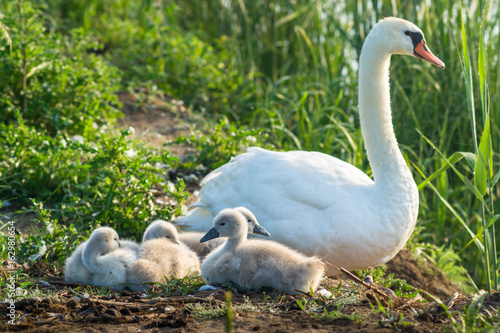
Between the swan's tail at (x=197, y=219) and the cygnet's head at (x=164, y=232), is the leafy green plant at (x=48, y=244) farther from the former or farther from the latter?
the swan's tail at (x=197, y=219)

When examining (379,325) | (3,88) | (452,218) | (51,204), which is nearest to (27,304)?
(379,325)

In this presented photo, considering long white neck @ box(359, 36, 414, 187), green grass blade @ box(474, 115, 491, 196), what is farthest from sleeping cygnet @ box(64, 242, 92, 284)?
green grass blade @ box(474, 115, 491, 196)

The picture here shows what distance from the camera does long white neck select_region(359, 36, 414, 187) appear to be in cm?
468

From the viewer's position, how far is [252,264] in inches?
153

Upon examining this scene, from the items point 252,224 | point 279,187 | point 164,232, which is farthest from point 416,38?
point 164,232

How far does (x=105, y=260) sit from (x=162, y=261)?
362 mm

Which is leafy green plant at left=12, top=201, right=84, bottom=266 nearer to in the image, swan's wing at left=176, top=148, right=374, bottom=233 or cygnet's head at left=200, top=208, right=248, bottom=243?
swan's wing at left=176, top=148, right=374, bottom=233

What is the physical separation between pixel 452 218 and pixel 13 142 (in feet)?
15.2

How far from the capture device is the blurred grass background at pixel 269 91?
554 centimetres

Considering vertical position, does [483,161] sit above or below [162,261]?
above

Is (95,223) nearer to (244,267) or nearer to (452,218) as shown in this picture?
(244,267)

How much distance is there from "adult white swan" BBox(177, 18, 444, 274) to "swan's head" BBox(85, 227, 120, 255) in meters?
0.94

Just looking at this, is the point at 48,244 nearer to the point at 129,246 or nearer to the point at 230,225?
the point at 129,246

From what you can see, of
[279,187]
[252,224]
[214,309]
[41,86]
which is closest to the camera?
[214,309]
